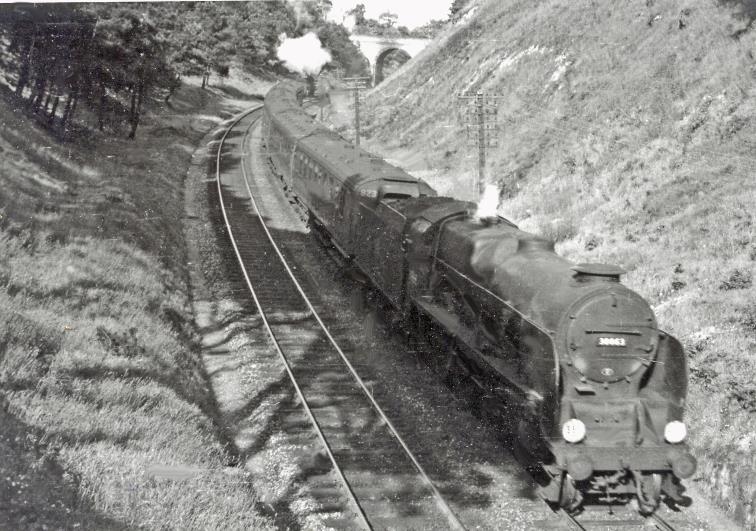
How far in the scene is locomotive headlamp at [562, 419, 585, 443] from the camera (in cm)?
750

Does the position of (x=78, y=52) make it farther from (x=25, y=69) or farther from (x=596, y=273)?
(x=596, y=273)

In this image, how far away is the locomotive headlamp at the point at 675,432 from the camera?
7680mm

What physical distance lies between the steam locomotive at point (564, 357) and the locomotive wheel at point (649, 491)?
0.01 metres

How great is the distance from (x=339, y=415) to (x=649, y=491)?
14.6 ft

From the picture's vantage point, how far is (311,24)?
225 feet

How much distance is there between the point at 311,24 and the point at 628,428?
6688 centimetres

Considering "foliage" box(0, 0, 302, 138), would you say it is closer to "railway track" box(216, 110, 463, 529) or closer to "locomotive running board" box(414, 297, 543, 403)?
"railway track" box(216, 110, 463, 529)

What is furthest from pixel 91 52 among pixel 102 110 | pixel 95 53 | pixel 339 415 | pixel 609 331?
pixel 609 331

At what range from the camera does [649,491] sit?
7.89 m

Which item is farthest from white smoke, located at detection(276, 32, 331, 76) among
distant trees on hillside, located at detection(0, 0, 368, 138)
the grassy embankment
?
the grassy embankment

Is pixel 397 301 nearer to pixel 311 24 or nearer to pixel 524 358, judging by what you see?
pixel 524 358

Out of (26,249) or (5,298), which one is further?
(26,249)

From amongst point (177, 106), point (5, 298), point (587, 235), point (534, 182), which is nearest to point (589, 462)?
point (5, 298)

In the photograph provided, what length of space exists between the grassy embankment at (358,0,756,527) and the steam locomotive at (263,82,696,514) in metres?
1.66
